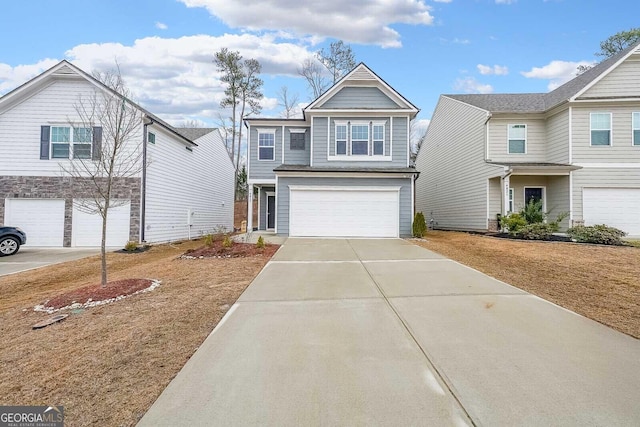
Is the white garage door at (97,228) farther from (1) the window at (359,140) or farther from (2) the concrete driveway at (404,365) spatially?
(2) the concrete driveway at (404,365)

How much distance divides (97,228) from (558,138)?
20.7m

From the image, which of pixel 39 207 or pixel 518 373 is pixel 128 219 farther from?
pixel 518 373

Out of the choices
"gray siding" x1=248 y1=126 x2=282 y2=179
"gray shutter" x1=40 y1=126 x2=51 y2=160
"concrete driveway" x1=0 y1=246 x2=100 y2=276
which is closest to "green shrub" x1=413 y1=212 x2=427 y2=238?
"gray siding" x1=248 y1=126 x2=282 y2=179

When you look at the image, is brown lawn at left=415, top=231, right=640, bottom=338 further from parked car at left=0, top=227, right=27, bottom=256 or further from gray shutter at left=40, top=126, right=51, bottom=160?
gray shutter at left=40, top=126, right=51, bottom=160

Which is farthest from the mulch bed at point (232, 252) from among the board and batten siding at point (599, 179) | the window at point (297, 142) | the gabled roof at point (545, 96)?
the board and batten siding at point (599, 179)

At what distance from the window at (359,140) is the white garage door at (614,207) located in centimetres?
973

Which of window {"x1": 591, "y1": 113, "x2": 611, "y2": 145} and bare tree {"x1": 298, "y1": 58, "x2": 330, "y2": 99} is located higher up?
bare tree {"x1": 298, "y1": 58, "x2": 330, "y2": 99}

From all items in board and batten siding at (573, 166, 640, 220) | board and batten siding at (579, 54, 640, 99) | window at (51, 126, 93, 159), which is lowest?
board and batten siding at (573, 166, 640, 220)

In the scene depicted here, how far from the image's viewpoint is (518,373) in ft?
10.5

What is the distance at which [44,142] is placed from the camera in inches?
555

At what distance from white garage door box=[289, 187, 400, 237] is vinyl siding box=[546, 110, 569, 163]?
7575mm

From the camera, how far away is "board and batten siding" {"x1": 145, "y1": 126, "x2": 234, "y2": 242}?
15008 millimetres

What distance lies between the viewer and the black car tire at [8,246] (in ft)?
39.8

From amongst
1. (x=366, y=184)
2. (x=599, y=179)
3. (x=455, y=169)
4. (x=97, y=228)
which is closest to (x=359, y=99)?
(x=366, y=184)
